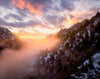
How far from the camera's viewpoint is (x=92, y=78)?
3.55 m

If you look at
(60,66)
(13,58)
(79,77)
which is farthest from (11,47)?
(79,77)

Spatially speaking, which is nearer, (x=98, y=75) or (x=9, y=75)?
(x=98, y=75)

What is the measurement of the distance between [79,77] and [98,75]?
3.56 ft

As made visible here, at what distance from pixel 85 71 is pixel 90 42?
14.4 feet

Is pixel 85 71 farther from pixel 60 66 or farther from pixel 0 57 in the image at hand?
pixel 0 57

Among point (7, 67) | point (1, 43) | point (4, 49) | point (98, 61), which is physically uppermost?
point (1, 43)

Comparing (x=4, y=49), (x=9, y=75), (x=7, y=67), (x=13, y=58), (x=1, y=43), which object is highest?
(x=1, y=43)

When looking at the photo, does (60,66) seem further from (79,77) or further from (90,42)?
(90,42)

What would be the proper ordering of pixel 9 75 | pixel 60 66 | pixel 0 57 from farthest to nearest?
pixel 0 57
pixel 9 75
pixel 60 66

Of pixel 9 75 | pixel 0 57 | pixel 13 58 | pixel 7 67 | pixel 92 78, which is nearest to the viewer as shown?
pixel 92 78

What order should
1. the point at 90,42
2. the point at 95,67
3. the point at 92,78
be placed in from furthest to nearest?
the point at 90,42 → the point at 95,67 → the point at 92,78

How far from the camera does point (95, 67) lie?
421 cm

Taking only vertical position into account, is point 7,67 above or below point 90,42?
below

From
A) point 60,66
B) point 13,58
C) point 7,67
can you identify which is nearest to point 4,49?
point 13,58
